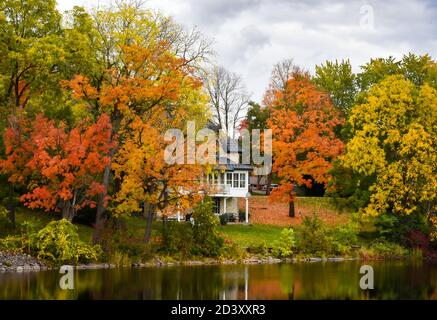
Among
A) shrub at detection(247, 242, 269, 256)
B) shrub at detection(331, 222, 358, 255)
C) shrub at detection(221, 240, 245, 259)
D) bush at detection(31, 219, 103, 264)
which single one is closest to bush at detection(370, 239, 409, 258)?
shrub at detection(331, 222, 358, 255)

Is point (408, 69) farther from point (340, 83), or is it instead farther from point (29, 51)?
point (29, 51)

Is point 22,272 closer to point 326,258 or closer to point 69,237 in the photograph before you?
point 69,237

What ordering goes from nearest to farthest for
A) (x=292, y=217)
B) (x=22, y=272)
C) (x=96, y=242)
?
1. (x=22, y=272)
2. (x=96, y=242)
3. (x=292, y=217)

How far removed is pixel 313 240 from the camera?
4062cm

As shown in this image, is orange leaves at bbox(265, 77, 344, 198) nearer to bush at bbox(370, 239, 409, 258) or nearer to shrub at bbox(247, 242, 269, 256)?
bush at bbox(370, 239, 409, 258)

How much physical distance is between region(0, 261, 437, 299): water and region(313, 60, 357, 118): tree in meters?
36.3

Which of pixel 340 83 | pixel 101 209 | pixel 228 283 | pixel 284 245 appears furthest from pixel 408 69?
pixel 228 283

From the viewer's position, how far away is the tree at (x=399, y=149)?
1640 inches

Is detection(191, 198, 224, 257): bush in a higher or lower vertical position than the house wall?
lower

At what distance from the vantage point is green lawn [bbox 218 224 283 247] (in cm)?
4225

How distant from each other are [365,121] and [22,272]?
950 inches
